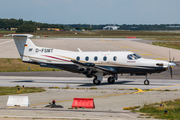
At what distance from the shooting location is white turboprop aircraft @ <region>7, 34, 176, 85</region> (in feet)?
90.1

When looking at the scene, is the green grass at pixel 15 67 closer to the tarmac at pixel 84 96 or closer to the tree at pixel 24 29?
the tarmac at pixel 84 96

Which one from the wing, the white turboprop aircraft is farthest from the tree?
the wing

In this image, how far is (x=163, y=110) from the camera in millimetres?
16766

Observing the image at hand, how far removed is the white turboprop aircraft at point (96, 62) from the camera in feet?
90.1

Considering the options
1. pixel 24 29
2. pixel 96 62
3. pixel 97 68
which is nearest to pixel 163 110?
pixel 97 68

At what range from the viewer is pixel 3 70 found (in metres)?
40.4

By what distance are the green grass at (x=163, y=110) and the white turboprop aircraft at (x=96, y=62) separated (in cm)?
880

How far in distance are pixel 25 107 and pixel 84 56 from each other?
1223 cm

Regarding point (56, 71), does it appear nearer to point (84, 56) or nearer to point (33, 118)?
point (84, 56)

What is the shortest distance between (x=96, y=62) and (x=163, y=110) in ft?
41.3

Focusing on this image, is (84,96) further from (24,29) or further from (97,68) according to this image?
(24,29)

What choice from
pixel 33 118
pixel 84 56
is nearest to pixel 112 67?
pixel 84 56

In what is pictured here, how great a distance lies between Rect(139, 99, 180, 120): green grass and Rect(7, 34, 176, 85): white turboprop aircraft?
8800mm

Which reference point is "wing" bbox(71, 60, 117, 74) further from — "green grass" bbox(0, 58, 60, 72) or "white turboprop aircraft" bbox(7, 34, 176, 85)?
"green grass" bbox(0, 58, 60, 72)
